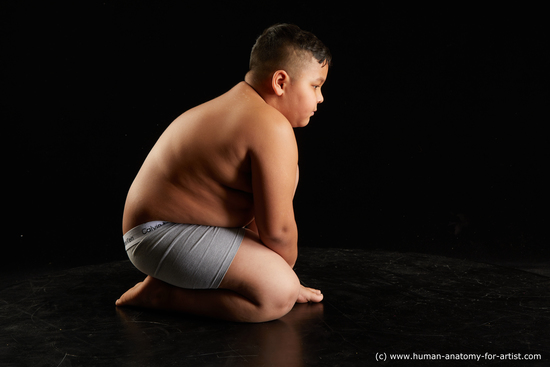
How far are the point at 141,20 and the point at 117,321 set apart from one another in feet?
5.24

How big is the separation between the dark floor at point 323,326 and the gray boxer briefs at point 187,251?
112 mm

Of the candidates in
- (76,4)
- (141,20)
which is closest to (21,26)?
(76,4)

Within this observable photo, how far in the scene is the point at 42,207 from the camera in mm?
2742

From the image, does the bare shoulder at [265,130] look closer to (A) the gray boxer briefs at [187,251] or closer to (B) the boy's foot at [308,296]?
(A) the gray boxer briefs at [187,251]

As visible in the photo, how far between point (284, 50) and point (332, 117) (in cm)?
131

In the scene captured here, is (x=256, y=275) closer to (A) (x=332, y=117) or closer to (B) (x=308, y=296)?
(B) (x=308, y=296)

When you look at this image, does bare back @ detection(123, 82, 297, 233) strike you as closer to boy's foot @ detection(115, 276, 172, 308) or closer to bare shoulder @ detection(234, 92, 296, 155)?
bare shoulder @ detection(234, 92, 296, 155)

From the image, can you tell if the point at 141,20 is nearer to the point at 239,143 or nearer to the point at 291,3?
the point at 291,3

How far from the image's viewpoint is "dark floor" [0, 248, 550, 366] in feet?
4.28

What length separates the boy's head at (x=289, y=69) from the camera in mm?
1613

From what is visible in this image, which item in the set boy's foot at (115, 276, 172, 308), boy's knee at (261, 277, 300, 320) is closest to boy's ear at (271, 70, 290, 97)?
boy's knee at (261, 277, 300, 320)

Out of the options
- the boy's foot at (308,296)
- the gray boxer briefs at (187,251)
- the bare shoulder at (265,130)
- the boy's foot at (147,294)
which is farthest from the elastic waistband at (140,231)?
the boy's foot at (308,296)

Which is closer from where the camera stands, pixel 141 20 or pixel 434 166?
pixel 141 20

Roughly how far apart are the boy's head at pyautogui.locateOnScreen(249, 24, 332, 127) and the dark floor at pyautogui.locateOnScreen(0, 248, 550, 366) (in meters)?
0.57
